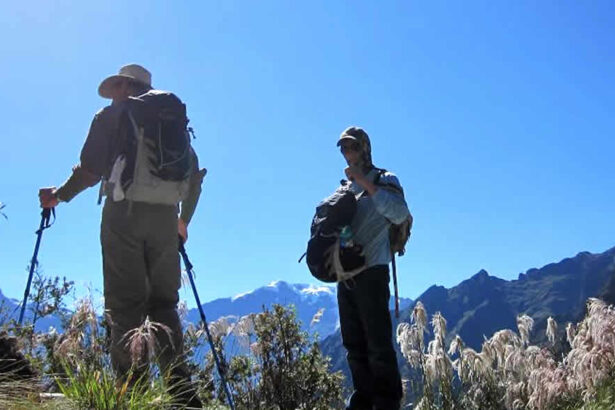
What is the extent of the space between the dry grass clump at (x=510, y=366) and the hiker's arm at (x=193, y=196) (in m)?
2.69

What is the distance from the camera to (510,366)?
6.71 m

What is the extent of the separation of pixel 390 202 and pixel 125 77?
2355mm

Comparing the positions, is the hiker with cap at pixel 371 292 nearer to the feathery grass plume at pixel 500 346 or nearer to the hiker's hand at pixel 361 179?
the hiker's hand at pixel 361 179

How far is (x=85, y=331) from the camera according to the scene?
141 inches

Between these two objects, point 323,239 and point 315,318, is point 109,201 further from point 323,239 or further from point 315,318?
point 315,318

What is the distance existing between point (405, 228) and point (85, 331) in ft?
9.01

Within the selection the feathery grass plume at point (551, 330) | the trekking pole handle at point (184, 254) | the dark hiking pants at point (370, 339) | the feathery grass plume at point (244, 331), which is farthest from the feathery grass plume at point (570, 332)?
the trekking pole handle at point (184, 254)

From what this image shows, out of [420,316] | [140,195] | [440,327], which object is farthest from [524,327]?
[140,195]

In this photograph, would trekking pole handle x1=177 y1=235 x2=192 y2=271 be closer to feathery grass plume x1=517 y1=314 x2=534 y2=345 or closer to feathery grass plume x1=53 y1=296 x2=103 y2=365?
feathery grass plume x1=53 y1=296 x2=103 y2=365

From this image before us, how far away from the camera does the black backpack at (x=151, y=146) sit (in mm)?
4859

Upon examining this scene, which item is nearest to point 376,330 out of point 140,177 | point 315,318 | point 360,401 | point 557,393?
point 360,401

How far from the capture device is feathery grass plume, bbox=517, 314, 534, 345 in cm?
754

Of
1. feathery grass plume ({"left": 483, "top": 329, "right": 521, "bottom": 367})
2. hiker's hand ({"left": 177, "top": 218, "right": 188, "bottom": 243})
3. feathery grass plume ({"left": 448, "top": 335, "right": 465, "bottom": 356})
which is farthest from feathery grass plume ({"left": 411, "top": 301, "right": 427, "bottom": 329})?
hiker's hand ({"left": 177, "top": 218, "right": 188, "bottom": 243})

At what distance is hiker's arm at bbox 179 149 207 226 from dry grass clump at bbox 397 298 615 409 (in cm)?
269
